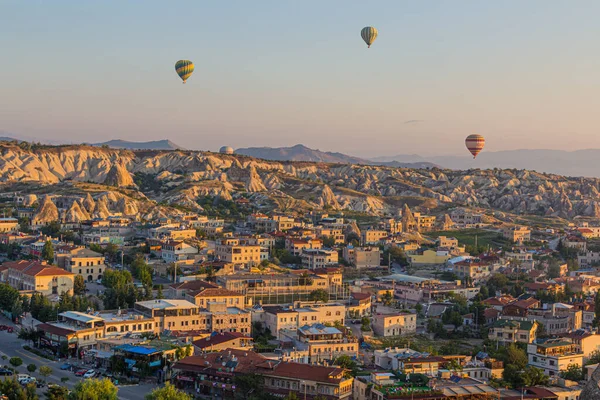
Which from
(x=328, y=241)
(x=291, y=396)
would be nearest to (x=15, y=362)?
(x=291, y=396)

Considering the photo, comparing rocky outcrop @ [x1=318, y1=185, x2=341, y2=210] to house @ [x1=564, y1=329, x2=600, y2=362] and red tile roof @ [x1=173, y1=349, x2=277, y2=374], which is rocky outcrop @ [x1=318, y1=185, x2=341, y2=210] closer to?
house @ [x1=564, y1=329, x2=600, y2=362]

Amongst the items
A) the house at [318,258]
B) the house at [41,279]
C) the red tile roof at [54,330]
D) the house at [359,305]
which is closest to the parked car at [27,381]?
the red tile roof at [54,330]

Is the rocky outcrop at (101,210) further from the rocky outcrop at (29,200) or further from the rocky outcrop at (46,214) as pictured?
the rocky outcrop at (29,200)

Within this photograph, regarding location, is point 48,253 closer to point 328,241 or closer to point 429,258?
point 328,241

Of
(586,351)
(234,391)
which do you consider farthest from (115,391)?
(586,351)

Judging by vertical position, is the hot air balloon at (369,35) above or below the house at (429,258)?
above

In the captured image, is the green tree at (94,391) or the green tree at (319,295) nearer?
the green tree at (94,391)
